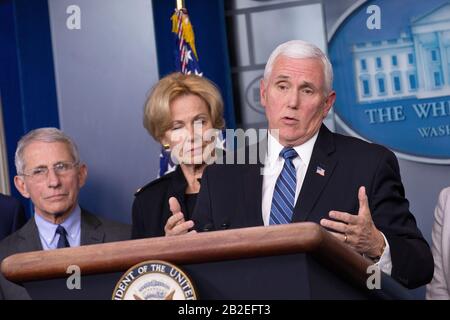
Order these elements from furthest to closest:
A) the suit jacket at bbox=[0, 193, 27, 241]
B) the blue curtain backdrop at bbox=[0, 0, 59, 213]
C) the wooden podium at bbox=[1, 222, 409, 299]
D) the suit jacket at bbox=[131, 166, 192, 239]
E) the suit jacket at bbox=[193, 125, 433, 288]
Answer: the blue curtain backdrop at bbox=[0, 0, 59, 213] → the suit jacket at bbox=[0, 193, 27, 241] → the suit jacket at bbox=[131, 166, 192, 239] → the suit jacket at bbox=[193, 125, 433, 288] → the wooden podium at bbox=[1, 222, 409, 299]

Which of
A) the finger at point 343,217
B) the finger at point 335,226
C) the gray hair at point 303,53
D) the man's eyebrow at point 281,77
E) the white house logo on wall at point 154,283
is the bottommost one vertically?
the white house logo on wall at point 154,283

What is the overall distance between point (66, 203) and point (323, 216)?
1589 millimetres

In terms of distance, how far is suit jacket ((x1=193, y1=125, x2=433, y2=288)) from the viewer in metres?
2.94

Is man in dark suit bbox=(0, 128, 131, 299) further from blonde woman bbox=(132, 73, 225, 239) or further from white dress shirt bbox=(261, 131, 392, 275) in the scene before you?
white dress shirt bbox=(261, 131, 392, 275)

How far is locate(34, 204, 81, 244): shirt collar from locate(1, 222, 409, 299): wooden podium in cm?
203

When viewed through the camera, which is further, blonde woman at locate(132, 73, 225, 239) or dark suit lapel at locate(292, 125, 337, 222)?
blonde woman at locate(132, 73, 225, 239)

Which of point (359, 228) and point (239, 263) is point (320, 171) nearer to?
point (359, 228)

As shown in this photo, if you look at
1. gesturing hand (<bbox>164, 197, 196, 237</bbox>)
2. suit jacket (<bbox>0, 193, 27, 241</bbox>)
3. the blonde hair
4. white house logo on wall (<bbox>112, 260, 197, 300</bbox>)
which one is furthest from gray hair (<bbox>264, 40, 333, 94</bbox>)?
suit jacket (<bbox>0, 193, 27, 241</bbox>)

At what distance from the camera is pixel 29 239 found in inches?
169

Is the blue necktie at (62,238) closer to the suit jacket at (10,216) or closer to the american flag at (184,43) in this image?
the suit jacket at (10,216)

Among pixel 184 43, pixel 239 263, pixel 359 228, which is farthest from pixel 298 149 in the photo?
pixel 184 43

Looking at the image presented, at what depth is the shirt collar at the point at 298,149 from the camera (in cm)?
318

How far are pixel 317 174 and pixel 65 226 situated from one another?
1.58m

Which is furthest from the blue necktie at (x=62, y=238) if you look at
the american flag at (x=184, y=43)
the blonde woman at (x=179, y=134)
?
the american flag at (x=184, y=43)
